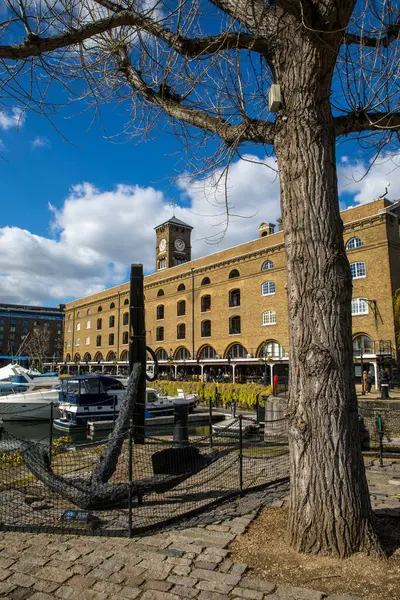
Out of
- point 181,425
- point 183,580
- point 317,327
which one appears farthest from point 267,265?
point 183,580

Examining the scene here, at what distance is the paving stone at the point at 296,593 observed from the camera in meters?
3.06

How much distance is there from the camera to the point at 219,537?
433cm

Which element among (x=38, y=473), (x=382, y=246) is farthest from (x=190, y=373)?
(x=38, y=473)

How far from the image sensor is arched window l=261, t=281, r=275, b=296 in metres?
33.8

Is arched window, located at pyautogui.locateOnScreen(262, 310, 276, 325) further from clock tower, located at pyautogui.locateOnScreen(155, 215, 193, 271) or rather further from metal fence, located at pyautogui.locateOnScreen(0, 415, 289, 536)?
clock tower, located at pyautogui.locateOnScreen(155, 215, 193, 271)

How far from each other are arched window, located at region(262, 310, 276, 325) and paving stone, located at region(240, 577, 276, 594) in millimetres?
29735

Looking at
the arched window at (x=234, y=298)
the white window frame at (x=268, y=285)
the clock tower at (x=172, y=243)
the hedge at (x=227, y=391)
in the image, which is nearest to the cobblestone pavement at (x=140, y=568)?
the hedge at (x=227, y=391)

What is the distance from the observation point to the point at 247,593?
10.4 feet

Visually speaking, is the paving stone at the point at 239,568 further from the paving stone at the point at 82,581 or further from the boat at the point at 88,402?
the boat at the point at 88,402

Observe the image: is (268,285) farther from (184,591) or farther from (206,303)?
(184,591)

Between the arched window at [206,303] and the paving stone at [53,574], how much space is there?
36211 millimetres

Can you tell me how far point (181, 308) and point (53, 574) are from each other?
4005 cm

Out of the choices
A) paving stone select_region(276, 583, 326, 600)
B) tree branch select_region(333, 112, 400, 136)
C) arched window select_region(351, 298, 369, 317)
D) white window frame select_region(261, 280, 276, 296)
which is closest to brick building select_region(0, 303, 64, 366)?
white window frame select_region(261, 280, 276, 296)

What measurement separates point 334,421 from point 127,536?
248cm
